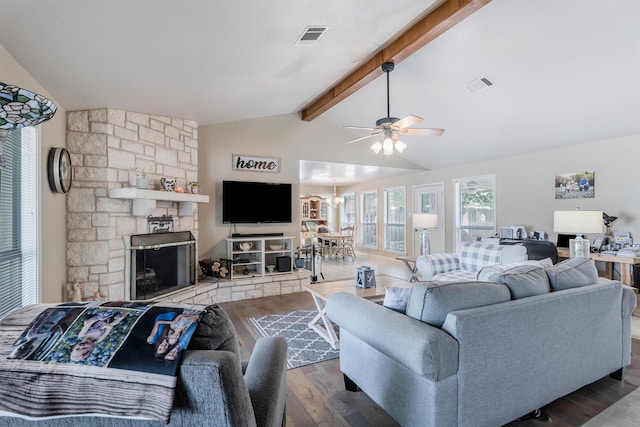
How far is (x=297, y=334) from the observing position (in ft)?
10.3

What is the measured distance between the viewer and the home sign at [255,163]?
4.99m

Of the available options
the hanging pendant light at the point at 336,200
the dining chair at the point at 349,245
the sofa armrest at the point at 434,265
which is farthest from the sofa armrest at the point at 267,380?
the hanging pendant light at the point at 336,200

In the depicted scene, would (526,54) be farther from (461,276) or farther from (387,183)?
(387,183)

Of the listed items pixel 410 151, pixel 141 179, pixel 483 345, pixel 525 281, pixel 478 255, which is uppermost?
pixel 410 151

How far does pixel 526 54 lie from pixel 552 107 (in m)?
1.24

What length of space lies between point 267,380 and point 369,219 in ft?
28.6

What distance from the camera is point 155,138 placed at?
381 centimetres

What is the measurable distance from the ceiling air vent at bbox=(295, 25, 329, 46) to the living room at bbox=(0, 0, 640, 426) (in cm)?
91

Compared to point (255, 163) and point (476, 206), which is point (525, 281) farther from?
point (476, 206)

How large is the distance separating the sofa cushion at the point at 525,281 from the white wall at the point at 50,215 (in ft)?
11.1

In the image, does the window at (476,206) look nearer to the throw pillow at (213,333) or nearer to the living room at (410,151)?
the living room at (410,151)

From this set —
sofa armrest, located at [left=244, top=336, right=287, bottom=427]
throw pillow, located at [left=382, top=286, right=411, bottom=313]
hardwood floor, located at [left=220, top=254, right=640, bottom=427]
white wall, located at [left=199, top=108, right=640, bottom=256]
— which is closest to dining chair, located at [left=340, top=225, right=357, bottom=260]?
white wall, located at [left=199, top=108, right=640, bottom=256]

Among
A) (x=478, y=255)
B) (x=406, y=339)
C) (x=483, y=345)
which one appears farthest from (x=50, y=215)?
(x=478, y=255)

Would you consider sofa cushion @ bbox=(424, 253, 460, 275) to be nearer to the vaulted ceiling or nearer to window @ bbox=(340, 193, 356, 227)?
the vaulted ceiling
